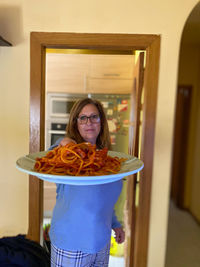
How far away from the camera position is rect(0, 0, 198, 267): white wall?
1297mm

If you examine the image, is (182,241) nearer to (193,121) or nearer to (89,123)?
(193,121)

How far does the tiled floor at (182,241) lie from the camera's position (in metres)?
2.22

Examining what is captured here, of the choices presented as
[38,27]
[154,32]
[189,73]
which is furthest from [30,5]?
[189,73]

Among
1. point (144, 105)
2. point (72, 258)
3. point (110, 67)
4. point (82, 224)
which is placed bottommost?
point (72, 258)

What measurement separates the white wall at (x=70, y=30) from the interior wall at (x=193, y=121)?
187 centimetres

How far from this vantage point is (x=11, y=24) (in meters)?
1.33

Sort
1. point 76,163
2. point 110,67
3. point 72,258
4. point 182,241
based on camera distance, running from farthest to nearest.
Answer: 1. point 110,67
2. point 182,241
3. point 72,258
4. point 76,163

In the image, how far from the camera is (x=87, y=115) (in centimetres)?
113

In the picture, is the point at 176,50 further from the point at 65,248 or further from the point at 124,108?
the point at 124,108

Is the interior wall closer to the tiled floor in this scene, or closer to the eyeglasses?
the tiled floor

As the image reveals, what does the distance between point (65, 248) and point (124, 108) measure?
2.12 meters

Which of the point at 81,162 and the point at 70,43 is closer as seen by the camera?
the point at 81,162

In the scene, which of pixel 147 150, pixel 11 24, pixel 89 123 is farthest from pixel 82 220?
pixel 11 24

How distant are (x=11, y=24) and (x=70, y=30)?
0.38 metres
